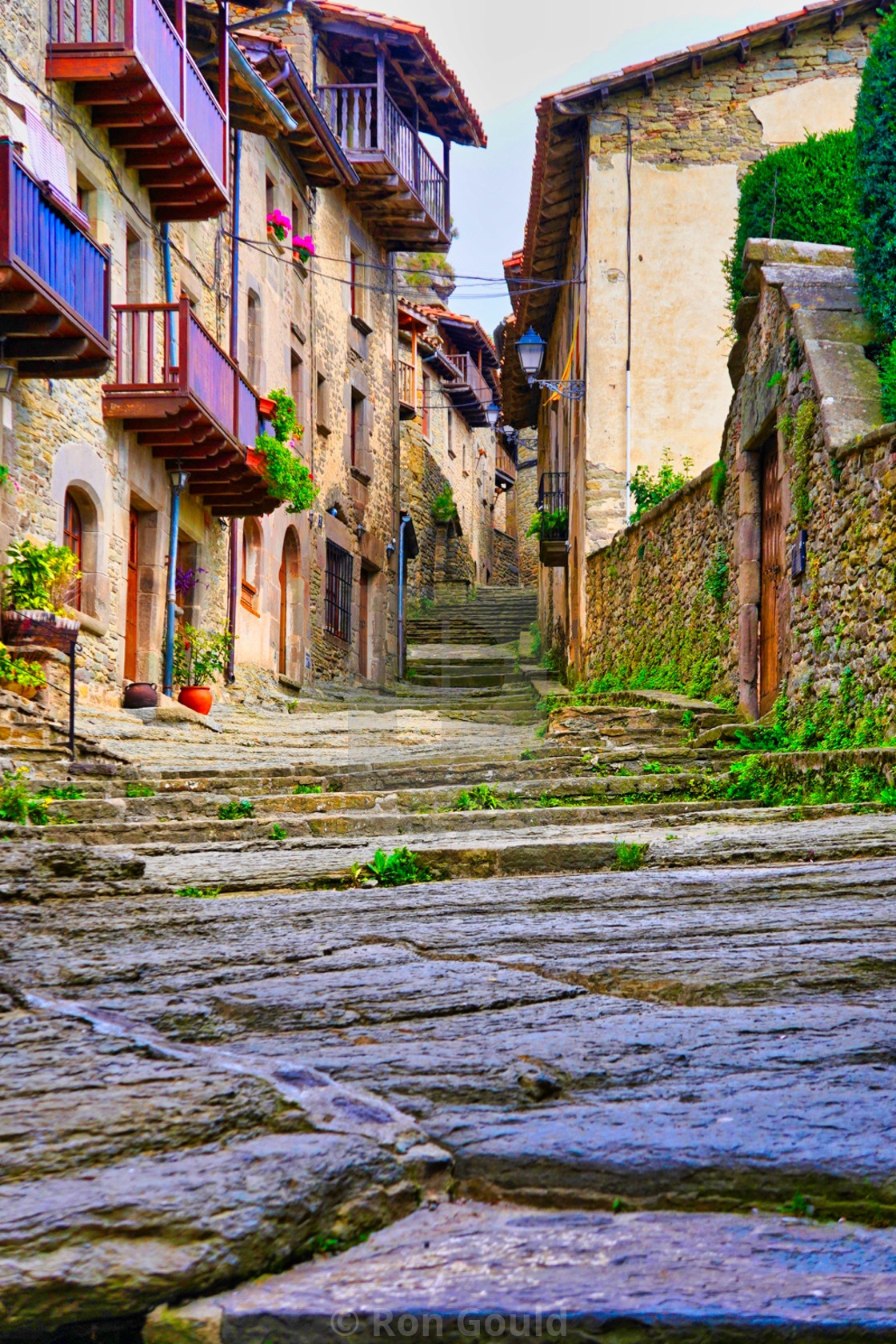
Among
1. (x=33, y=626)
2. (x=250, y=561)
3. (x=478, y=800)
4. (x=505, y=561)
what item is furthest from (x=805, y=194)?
(x=505, y=561)

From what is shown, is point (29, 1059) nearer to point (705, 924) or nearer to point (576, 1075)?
point (576, 1075)

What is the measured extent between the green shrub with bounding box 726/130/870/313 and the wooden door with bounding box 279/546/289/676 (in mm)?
9206

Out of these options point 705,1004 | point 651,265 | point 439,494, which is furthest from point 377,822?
point 439,494

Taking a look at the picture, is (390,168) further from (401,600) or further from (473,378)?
(473,378)

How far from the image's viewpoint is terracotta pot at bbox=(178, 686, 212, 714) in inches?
551

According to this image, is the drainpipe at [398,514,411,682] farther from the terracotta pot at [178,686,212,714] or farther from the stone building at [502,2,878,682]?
the terracotta pot at [178,686,212,714]

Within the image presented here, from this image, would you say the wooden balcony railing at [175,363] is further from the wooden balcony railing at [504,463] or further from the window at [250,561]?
the wooden balcony railing at [504,463]

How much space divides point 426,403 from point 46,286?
23.9 meters

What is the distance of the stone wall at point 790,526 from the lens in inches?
317

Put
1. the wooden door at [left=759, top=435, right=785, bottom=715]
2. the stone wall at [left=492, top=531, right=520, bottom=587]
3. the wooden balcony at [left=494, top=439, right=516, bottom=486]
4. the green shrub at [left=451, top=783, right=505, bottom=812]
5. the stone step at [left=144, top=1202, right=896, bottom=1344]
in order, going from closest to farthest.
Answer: the stone step at [left=144, top=1202, right=896, bottom=1344] < the green shrub at [left=451, top=783, right=505, bottom=812] < the wooden door at [left=759, top=435, right=785, bottom=715] < the stone wall at [left=492, top=531, right=520, bottom=587] < the wooden balcony at [left=494, top=439, right=516, bottom=486]

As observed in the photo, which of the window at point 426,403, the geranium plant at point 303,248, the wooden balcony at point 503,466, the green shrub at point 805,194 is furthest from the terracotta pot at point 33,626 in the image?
the wooden balcony at point 503,466

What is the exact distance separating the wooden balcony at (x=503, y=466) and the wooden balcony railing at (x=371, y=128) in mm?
20836

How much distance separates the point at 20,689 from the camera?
10.1 metres

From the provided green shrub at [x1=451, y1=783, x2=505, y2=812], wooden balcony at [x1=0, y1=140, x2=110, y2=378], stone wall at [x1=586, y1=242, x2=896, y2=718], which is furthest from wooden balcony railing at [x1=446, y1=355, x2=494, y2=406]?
green shrub at [x1=451, y1=783, x2=505, y2=812]
